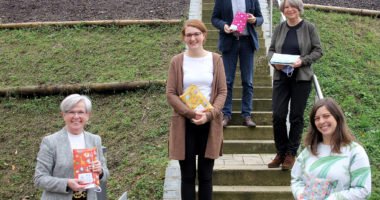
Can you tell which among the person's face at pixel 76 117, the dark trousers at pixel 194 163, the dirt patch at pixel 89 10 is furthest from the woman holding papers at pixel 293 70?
the dirt patch at pixel 89 10

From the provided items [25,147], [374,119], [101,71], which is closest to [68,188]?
[25,147]

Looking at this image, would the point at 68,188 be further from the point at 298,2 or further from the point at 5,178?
the point at 5,178

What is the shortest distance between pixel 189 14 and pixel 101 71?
2888mm

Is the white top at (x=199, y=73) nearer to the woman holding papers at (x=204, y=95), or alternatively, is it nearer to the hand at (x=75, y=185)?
the woman holding papers at (x=204, y=95)

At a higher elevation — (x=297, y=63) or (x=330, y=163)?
(x=297, y=63)

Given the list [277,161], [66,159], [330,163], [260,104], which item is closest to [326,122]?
[330,163]

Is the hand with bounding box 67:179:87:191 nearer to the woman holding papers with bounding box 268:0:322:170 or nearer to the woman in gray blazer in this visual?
the woman in gray blazer

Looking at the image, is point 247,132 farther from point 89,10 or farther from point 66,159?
point 89,10

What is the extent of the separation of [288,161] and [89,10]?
26.7 feet

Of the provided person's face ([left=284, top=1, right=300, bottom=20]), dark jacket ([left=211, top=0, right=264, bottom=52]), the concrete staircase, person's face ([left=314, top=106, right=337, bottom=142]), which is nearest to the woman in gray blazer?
person's face ([left=314, top=106, right=337, bottom=142])

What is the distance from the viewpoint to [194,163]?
487cm

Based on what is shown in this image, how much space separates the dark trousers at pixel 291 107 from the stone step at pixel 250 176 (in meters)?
0.44

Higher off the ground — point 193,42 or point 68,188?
point 193,42

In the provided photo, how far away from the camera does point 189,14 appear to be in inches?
452
